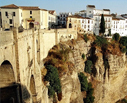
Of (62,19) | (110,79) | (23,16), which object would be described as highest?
(62,19)

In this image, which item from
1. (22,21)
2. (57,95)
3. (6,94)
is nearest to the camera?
(6,94)

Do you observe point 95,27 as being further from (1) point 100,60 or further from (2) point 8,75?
(2) point 8,75

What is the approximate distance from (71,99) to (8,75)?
12.8 meters

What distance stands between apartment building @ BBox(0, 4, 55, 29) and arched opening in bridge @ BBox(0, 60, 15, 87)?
674 inches

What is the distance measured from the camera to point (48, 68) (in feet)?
63.3

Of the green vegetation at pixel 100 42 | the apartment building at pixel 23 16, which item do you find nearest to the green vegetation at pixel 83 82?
the green vegetation at pixel 100 42

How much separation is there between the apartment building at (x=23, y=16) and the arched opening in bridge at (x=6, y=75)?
1711 centimetres

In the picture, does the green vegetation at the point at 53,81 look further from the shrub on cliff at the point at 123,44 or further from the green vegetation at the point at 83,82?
the shrub on cliff at the point at 123,44

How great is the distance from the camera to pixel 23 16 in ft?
92.9

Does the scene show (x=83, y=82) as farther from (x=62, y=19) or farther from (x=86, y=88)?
(x=62, y=19)

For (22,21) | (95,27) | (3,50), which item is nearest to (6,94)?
(3,50)

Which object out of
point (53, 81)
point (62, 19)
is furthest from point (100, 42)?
point (53, 81)

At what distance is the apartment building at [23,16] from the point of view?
26.5m

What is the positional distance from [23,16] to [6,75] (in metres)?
19.9
